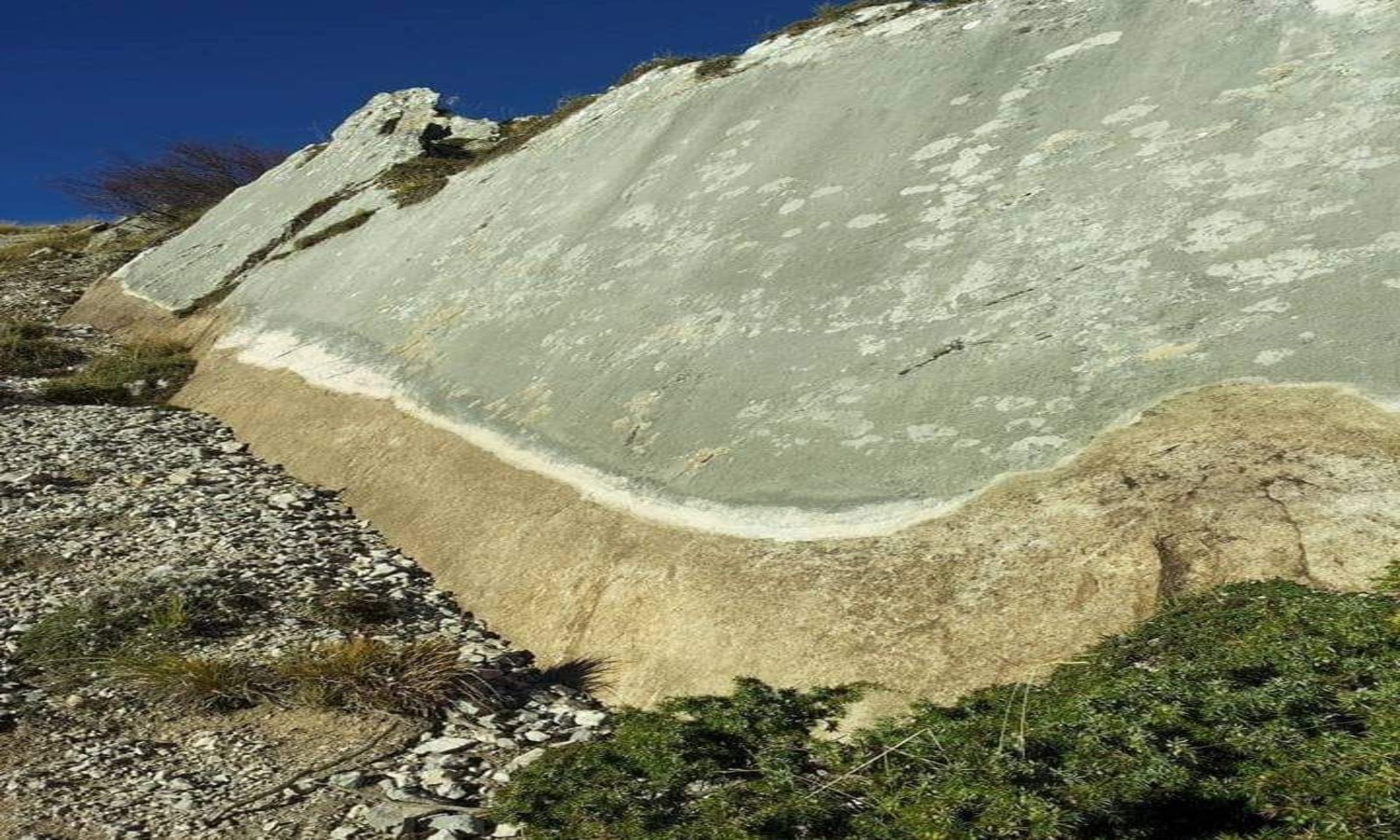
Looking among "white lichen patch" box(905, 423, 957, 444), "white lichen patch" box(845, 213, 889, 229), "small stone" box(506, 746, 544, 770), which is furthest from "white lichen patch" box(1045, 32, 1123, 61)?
"small stone" box(506, 746, 544, 770)

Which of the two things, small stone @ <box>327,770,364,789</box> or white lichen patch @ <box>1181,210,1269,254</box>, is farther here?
white lichen patch @ <box>1181,210,1269,254</box>

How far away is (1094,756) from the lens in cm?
425

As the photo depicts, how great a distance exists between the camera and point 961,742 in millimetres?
4734

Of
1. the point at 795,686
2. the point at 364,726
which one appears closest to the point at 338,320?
the point at 364,726

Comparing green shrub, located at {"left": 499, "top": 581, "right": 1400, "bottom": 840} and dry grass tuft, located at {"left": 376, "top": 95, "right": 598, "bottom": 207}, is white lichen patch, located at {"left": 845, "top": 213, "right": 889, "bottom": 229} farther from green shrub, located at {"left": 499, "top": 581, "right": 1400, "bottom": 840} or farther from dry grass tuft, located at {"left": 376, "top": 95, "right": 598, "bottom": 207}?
dry grass tuft, located at {"left": 376, "top": 95, "right": 598, "bottom": 207}

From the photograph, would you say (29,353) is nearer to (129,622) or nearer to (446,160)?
(446,160)

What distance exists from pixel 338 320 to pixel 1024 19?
9.53m

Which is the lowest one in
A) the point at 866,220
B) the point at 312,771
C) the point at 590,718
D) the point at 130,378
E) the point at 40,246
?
the point at 590,718

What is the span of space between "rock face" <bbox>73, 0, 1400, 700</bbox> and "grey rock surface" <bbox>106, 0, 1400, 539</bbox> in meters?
0.04

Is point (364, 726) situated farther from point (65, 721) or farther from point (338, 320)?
point (338, 320)

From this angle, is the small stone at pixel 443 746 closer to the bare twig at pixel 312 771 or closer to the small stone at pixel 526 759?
the bare twig at pixel 312 771

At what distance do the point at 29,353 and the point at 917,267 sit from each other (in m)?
15.0

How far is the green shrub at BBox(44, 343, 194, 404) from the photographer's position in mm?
15070

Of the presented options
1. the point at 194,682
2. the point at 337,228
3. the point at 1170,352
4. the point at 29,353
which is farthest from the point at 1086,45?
the point at 29,353
